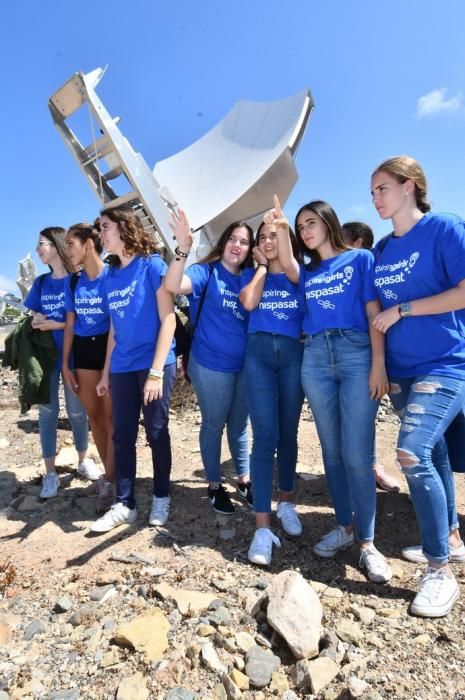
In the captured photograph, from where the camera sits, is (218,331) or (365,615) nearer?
(365,615)

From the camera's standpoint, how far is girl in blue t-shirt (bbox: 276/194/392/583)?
2.66 m

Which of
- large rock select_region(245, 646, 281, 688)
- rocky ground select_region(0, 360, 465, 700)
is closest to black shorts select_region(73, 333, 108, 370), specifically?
→ rocky ground select_region(0, 360, 465, 700)

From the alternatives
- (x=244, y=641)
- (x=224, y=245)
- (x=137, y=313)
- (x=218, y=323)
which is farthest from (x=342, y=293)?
(x=244, y=641)

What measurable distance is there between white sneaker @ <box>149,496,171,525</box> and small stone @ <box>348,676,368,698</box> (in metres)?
1.82

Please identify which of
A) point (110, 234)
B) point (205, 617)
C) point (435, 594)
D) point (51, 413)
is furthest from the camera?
point (51, 413)

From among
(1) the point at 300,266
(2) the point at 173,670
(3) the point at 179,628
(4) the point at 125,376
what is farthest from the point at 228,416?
(2) the point at 173,670

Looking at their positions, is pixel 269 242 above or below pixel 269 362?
above

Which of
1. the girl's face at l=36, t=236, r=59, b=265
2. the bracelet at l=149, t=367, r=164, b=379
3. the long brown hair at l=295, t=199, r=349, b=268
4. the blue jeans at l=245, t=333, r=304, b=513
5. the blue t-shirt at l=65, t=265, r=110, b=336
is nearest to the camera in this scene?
the long brown hair at l=295, t=199, r=349, b=268

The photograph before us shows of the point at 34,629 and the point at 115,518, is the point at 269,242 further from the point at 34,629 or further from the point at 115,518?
the point at 34,629

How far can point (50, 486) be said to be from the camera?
13.5 feet

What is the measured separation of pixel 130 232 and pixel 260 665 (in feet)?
8.87

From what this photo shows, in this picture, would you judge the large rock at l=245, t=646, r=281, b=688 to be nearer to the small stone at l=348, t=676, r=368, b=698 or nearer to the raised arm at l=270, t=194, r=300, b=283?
the small stone at l=348, t=676, r=368, b=698

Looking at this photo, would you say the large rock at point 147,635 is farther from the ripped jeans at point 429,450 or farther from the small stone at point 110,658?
the ripped jeans at point 429,450

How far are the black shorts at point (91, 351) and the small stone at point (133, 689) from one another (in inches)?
94.3
